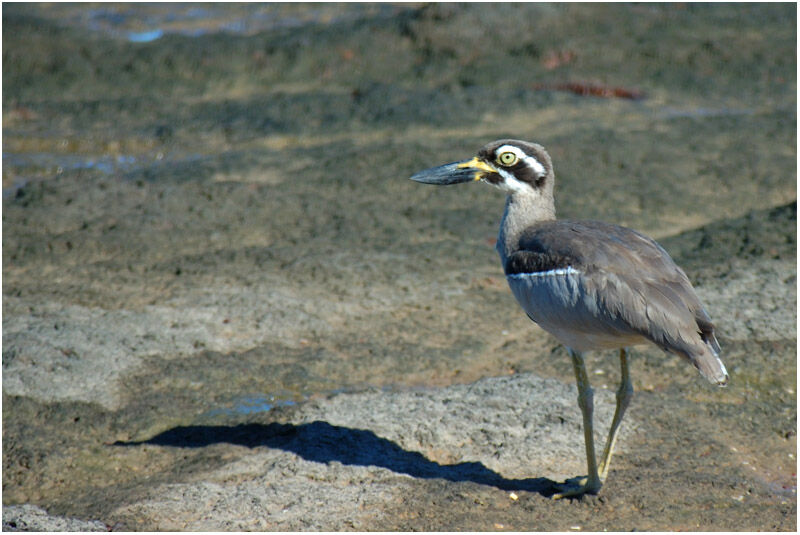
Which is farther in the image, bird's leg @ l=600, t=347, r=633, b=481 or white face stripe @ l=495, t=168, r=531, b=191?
white face stripe @ l=495, t=168, r=531, b=191

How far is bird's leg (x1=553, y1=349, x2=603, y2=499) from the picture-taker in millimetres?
4309

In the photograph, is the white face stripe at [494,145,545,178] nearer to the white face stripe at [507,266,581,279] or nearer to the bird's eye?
the bird's eye

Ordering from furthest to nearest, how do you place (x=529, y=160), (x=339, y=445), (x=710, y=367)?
1. (x=529, y=160)
2. (x=339, y=445)
3. (x=710, y=367)

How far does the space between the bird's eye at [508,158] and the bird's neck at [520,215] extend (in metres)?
0.16

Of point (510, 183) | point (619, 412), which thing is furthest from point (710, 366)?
point (510, 183)

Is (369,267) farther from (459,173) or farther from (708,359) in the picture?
(708,359)

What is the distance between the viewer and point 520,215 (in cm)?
485

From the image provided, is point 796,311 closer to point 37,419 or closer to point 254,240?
point 254,240

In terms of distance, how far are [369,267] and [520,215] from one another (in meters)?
2.04

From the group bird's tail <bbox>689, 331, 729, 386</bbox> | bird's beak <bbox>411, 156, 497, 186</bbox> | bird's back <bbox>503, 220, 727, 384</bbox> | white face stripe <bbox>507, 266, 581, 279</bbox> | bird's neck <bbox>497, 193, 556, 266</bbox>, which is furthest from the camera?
bird's beak <bbox>411, 156, 497, 186</bbox>

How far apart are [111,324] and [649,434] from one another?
3200 mm

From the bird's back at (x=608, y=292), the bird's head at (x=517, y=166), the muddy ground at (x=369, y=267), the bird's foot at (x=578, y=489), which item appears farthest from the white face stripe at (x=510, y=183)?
the bird's foot at (x=578, y=489)

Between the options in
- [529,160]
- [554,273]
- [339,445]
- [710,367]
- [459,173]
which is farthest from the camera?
[459,173]

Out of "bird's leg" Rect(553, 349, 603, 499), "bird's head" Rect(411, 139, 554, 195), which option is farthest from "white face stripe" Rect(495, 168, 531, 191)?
"bird's leg" Rect(553, 349, 603, 499)
